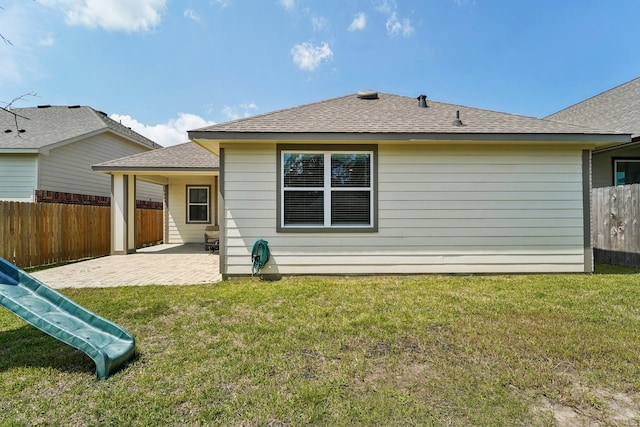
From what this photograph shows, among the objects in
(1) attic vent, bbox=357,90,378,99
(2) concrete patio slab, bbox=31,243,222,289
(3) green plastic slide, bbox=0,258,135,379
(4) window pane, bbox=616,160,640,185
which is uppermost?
(1) attic vent, bbox=357,90,378,99

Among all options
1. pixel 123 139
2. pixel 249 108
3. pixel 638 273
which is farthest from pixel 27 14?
pixel 123 139

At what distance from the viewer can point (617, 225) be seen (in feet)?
23.5

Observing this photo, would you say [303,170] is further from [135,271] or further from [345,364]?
[135,271]

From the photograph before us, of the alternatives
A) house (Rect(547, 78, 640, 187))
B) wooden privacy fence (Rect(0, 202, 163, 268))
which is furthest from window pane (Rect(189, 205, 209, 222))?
house (Rect(547, 78, 640, 187))

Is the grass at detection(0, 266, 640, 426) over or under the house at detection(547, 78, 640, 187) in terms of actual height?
under

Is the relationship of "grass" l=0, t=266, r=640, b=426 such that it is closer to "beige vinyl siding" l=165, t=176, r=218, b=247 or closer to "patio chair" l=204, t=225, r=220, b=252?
"patio chair" l=204, t=225, r=220, b=252

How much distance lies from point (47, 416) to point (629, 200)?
10.1 m

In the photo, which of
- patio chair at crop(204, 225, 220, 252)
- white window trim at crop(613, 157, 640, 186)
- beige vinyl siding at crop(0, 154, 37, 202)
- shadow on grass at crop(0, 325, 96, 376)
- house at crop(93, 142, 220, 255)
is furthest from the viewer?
patio chair at crop(204, 225, 220, 252)

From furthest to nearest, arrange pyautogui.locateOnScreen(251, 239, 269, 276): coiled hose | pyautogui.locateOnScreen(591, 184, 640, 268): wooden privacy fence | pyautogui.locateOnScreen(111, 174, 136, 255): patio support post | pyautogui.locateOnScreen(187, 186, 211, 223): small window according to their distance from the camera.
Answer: pyautogui.locateOnScreen(187, 186, 211, 223): small window
pyautogui.locateOnScreen(111, 174, 136, 255): patio support post
pyautogui.locateOnScreen(591, 184, 640, 268): wooden privacy fence
pyautogui.locateOnScreen(251, 239, 269, 276): coiled hose

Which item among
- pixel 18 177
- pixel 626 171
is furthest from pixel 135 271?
pixel 626 171

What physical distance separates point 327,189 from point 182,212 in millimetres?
8817

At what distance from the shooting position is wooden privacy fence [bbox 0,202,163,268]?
698cm

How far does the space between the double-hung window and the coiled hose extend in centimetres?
48

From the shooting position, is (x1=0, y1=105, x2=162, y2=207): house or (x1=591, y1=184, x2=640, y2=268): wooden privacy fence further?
(x1=0, y1=105, x2=162, y2=207): house
